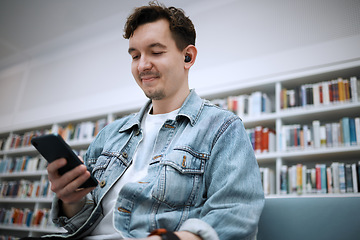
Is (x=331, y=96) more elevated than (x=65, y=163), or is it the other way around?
(x=331, y=96)

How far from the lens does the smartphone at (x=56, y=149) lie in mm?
696

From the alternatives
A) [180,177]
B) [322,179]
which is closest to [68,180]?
[180,177]

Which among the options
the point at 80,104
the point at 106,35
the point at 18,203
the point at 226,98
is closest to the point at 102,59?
the point at 106,35

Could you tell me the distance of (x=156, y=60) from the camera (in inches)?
38.4

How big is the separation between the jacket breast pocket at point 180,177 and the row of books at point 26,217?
11.2 ft

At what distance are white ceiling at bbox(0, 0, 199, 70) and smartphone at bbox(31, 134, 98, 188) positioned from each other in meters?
3.59

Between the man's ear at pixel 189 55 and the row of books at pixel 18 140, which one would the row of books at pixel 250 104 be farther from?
the row of books at pixel 18 140

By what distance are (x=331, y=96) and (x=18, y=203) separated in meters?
4.73

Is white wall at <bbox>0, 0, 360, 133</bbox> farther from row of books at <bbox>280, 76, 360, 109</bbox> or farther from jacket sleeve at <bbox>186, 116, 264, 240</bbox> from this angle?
jacket sleeve at <bbox>186, 116, 264, 240</bbox>

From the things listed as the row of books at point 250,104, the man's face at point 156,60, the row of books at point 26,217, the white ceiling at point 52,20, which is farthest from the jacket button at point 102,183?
the white ceiling at point 52,20

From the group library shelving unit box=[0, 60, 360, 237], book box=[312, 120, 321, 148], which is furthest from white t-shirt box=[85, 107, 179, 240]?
book box=[312, 120, 321, 148]

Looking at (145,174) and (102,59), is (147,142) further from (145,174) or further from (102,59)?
(102,59)

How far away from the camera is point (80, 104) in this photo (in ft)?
14.1

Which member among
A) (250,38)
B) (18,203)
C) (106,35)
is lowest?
(18,203)
